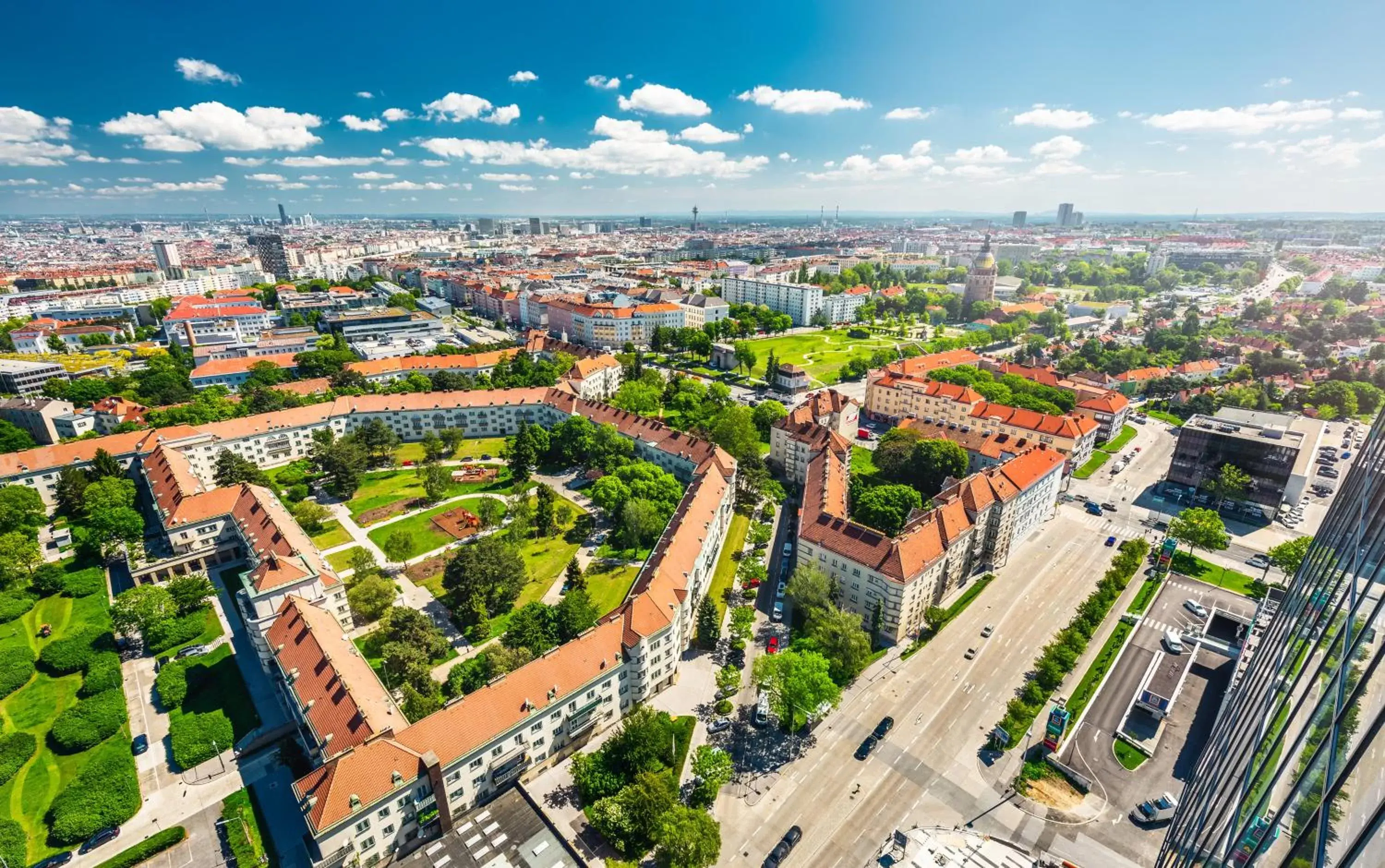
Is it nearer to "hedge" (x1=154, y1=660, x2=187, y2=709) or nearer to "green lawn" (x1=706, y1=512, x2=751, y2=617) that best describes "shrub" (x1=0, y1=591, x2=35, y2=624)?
"hedge" (x1=154, y1=660, x2=187, y2=709)

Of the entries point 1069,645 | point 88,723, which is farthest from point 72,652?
point 1069,645

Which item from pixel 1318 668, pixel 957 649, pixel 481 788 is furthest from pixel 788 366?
pixel 1318 668

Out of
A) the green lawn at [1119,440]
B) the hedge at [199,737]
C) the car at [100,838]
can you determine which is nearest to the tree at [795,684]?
the hedge at [199,737]

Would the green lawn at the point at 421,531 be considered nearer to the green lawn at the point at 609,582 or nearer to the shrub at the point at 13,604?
the green lawn at the point at 609,582

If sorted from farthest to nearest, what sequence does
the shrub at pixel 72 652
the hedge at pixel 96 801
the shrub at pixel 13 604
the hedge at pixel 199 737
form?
the shrub at pixel 13 604 → the shrub at pixel 72 652 → the hedge at pixel 199 737 → the hedge at pixel 96 801

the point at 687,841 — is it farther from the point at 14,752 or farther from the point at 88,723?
the point at 14,752

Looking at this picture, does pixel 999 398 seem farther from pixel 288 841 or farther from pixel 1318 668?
pixel 288 841

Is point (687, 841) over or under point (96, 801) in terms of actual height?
over
